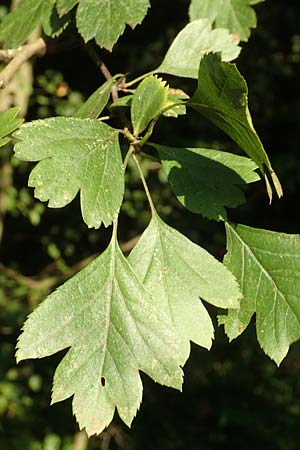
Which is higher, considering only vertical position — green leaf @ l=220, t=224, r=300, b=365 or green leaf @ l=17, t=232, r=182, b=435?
green leaf @ l=17, t=232, r=182, b=435

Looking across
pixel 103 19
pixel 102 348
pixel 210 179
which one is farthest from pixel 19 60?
pixel 102 348

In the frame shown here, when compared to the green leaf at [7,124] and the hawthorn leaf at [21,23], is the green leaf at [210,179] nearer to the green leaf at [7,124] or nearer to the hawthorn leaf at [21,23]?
the green leaf at [7,124]

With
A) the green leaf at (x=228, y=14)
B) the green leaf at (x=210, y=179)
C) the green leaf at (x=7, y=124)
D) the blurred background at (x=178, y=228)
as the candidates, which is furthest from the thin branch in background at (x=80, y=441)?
the green leaf at (x=7, y=124)

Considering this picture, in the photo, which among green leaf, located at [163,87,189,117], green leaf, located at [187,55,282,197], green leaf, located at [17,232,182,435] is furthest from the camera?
green leaf, located at [163,87,189,117]

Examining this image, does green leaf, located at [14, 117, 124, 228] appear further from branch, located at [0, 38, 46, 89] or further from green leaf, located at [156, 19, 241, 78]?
→ green leaf, located at [156, 19, 241, 78]

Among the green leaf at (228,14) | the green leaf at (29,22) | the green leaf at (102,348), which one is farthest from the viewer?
the green leaf at (228,14)

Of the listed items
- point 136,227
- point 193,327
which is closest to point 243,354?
point 136,227

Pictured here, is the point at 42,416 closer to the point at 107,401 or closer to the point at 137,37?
the point at 137,37

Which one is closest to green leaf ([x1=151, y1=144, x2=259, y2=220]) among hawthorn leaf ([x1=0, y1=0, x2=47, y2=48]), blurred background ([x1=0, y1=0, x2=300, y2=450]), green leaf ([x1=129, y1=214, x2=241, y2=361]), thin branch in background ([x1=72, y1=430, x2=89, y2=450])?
green leaf ([x1=129, y1=214, x2=241, y2=361])
